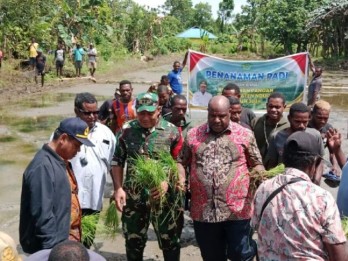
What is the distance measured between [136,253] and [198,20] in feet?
232

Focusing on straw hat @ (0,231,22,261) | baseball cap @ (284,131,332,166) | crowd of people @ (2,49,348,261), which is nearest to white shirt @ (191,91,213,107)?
crowd of people @ (2,49,348,261)

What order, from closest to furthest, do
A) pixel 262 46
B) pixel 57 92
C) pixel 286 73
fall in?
pixel 286 73, pixel 57 92, pixel 262 46

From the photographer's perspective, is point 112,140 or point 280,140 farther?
point 112,140

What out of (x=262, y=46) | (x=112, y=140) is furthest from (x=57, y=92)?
(x=262, y=46)

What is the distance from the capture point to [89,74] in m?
23.9

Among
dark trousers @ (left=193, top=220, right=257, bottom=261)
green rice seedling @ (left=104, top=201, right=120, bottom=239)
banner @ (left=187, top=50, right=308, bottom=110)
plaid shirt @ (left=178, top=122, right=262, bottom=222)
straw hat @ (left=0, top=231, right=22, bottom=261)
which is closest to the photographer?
straw hat @ (left=0, top=231, right=22, bottom=261)

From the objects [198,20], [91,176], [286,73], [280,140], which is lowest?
[91,176]

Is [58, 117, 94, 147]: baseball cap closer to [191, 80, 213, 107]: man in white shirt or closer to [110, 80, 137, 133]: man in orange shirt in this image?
[110, 80, 137, 133]: man in orange shirt

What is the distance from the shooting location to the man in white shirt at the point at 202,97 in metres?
7.65

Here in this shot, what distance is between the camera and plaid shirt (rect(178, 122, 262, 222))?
3740mm

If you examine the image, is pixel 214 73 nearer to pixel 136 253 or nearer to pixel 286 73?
pixel 286 73

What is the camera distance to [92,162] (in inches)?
164

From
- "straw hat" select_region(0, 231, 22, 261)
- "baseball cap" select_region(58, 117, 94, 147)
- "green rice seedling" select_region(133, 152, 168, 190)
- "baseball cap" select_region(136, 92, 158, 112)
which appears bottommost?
"green rice seedling" select_region(133, 152, 168, 190)

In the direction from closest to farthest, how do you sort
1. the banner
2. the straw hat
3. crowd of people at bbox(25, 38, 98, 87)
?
1. the straw hat
2. the banner
3. crowd of people at bbox(25, 38, 98, 87)
